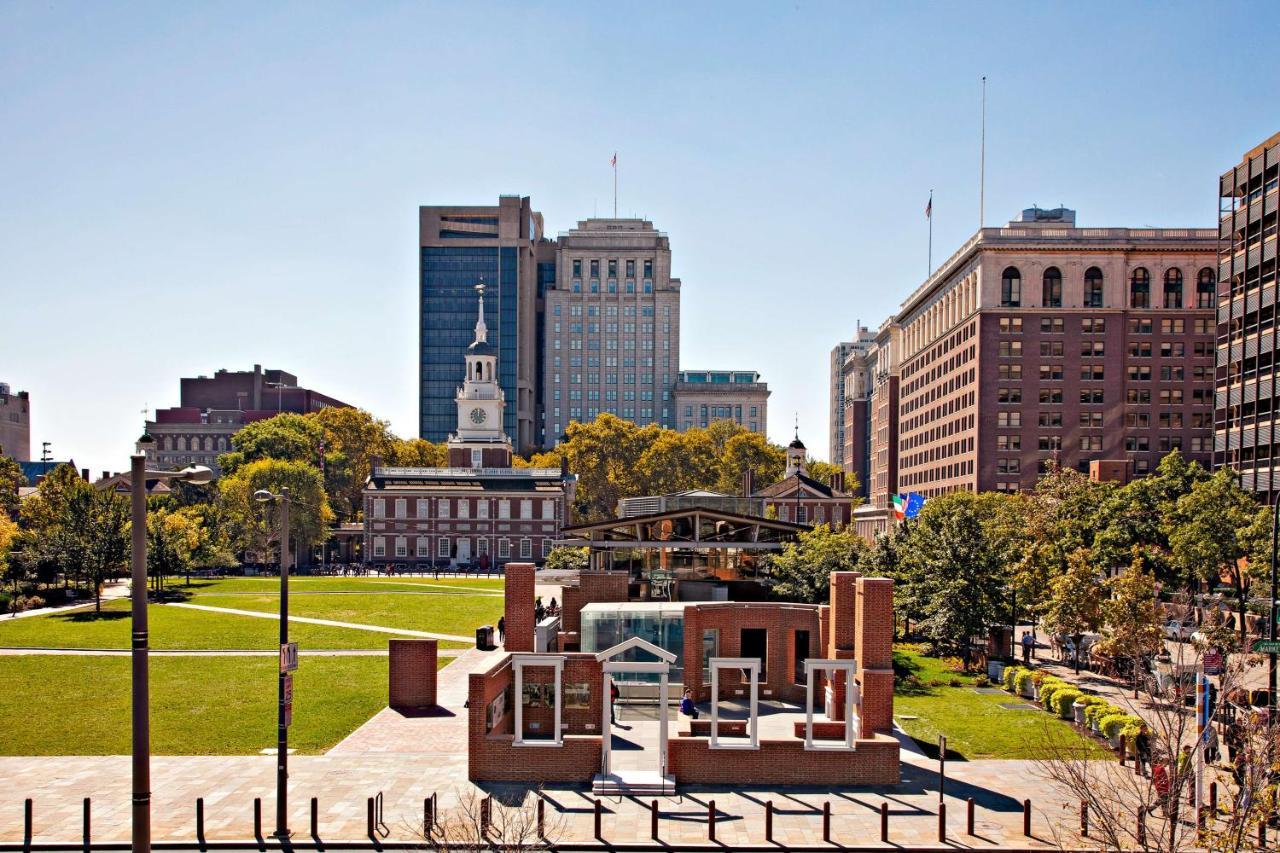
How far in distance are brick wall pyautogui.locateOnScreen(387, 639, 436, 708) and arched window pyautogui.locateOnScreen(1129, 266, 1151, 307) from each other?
80.1 meters

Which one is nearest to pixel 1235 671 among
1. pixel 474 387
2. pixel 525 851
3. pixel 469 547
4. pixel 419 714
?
pixel 525 851

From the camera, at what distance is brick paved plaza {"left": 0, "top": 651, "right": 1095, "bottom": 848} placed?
2016 centimetres

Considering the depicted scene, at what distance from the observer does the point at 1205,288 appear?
91750mm

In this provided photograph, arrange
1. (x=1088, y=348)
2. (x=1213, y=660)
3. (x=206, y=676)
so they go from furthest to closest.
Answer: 1. (x=1088, y=348)
2. (x=206, y=676)
3. (x=1213, y=660)

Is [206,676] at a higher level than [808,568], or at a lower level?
lower

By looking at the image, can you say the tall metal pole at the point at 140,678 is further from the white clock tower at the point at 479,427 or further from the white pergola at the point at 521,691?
the white clock tower at the point at 479,427

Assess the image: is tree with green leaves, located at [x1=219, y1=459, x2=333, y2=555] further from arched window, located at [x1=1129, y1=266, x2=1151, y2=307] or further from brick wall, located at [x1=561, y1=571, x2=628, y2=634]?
arched window, located at [x1=1129, y1=266, x2=1151, y2=307]

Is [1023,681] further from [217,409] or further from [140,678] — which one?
[217,409]

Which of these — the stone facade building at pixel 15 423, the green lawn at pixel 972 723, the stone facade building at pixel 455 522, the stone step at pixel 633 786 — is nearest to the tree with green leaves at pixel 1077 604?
the green lawn at pixel 972 723

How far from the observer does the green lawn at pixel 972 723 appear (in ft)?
88.6

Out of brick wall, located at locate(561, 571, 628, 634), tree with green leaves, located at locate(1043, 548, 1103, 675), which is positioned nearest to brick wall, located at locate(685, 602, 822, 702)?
brick wall, located at locate(561, 571, 628, 634)

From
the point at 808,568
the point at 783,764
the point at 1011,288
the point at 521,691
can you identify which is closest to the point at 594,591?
the point at 808,568

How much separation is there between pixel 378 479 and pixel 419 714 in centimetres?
7128

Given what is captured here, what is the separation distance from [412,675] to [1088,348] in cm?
7790
